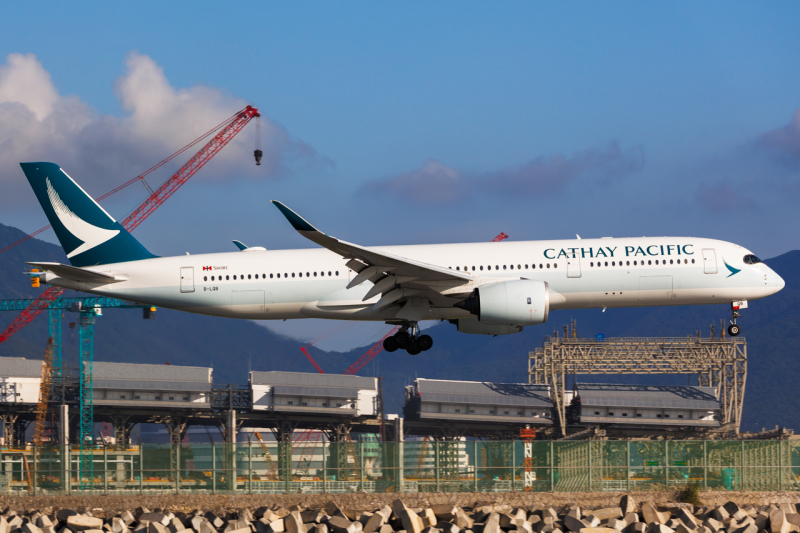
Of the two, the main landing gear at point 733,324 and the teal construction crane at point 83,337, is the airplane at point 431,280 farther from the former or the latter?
the teal construction crane at point 83,337

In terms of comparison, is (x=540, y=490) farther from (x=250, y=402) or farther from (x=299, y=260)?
(x=250, y=402)

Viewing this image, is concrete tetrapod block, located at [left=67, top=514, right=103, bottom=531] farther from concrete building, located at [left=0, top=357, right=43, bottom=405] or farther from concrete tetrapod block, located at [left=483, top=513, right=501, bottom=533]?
concrete building, located at [left=0, top=357, right=43, bottom=405]

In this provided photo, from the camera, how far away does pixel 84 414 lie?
404 ft

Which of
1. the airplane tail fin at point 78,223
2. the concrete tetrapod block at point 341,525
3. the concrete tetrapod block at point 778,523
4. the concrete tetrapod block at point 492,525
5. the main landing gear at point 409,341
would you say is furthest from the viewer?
the airplane tail fin at point 78,223

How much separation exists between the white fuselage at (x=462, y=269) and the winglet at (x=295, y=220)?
19.4 feet

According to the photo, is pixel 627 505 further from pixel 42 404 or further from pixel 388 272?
pixel 42 404

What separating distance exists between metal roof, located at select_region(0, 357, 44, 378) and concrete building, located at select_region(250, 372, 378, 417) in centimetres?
3302

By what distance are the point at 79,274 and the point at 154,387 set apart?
8347 centimetres

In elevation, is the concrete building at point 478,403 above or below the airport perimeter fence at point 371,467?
below

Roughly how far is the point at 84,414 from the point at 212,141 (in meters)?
51.6

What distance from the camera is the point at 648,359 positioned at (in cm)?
11950

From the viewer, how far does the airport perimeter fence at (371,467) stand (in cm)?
3080

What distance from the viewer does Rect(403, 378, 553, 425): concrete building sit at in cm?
11788

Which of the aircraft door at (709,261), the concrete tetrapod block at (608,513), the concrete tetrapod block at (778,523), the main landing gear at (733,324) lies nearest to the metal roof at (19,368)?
the main landing gear at (733,324)
